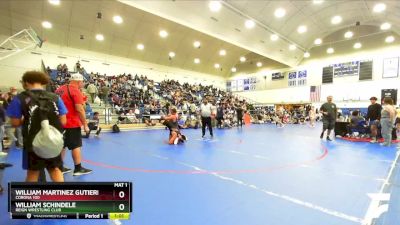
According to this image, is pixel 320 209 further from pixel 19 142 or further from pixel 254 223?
pixel 19 142

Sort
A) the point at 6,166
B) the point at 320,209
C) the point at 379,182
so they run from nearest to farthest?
1. the point at 320,209
2. the point at 379,182
3. the point at 6,166

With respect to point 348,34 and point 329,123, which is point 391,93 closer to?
point 348,34

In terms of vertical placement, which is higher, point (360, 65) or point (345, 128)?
point (360, 65)

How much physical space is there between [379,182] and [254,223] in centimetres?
267

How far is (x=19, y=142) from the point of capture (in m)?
6.64

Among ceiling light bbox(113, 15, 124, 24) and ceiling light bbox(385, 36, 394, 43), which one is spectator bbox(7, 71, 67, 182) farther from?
ceiling light bbox(385, 36, 394, 43)

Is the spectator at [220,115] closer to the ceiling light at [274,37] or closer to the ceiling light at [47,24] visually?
the ceiling light at [274,37]

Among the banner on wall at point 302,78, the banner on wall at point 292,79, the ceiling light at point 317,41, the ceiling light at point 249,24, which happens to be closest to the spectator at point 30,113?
the ceiling light at point 249,24

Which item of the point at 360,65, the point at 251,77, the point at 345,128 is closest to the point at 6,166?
the point at 345,128

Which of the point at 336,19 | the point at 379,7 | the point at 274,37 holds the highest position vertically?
the point at 336,19

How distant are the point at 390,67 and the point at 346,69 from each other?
11.7 ft

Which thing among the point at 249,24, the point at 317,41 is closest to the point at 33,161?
A: the point at 249,24

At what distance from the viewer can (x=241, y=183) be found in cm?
377
